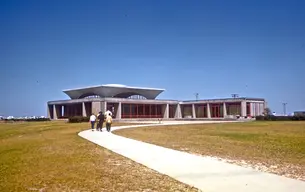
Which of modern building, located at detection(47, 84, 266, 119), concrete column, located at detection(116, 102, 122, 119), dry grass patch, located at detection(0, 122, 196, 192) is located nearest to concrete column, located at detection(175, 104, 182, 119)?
modern building, located at detection(47, 84, 266, 119)

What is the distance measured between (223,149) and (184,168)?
5.84 m

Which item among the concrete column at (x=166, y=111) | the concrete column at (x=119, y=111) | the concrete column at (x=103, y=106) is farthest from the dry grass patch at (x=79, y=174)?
the concrete column at (x=166, y=111)

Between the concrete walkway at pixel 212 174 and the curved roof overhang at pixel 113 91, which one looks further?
the curved roof overhang at pixel 113 91

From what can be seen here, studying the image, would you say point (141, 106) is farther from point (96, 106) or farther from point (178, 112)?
point (96, 106)

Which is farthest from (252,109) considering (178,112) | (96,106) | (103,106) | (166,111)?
(96,106)

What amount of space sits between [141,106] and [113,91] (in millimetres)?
9624

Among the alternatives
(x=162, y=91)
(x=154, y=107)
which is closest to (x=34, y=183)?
(x=154, y=107)

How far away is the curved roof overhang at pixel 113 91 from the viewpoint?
88.7 m

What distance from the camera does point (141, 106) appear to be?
83.9 meters

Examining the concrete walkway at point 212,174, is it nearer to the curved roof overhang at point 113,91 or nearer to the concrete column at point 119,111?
the concrete column at point 119,111

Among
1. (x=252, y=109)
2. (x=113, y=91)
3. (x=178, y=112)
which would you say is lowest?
(x=178, y=112)

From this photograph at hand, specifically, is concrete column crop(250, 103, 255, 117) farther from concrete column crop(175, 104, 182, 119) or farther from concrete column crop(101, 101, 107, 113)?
concrete column crop(101, 101, 107, 113)

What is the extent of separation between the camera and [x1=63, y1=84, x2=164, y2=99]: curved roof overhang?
8869 cm

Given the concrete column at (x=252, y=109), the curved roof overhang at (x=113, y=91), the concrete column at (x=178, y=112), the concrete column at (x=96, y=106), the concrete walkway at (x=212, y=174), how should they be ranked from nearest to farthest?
the concrete walkway at (x=212, y=174)
the concrete column at (x=96, y=106)
the concrete column at (x=252, y=109)
the curved roof overhang at (x=113, y=91)
the concrete column at (x=178, y=112)
